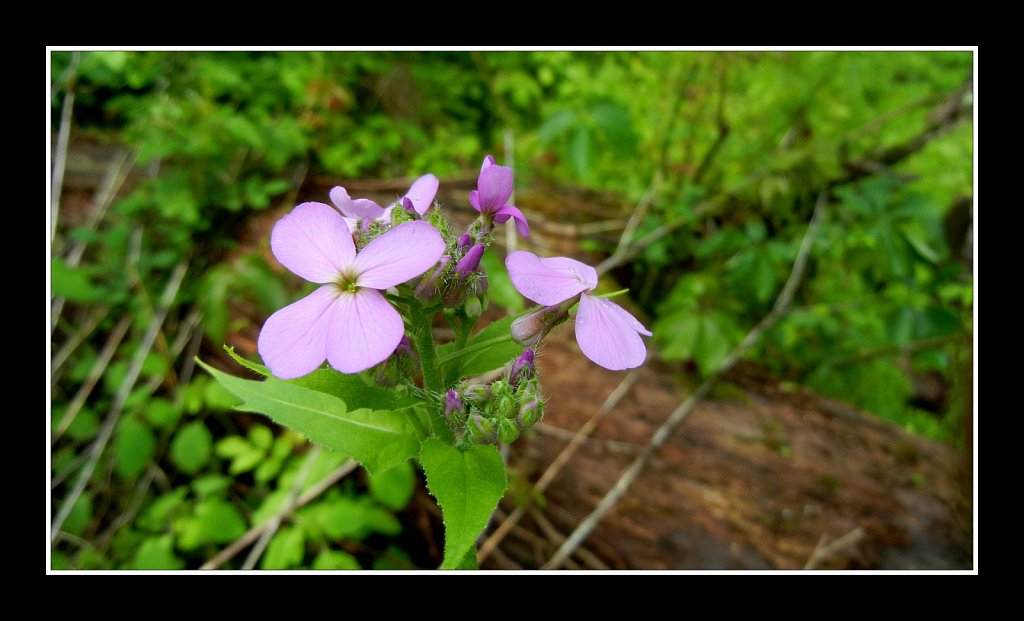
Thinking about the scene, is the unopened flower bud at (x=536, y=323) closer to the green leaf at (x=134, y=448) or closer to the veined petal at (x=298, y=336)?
the veined petal at (x=298, y=336)

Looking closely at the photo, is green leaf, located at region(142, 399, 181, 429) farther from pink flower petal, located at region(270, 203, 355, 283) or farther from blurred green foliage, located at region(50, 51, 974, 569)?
pink flower petal, located at region(270, 203, 355, 283)

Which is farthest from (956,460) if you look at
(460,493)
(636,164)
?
(460,493)

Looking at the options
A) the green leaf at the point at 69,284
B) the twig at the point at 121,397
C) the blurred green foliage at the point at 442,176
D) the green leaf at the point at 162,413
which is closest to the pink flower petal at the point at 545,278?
the blurred green foliage at the point at 442,176

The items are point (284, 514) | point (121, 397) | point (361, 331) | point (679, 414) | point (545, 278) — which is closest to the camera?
point (361, 331)

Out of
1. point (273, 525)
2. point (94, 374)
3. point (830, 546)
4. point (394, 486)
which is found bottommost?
point (830, 546)

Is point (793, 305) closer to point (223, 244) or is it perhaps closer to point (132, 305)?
point (223, 244)

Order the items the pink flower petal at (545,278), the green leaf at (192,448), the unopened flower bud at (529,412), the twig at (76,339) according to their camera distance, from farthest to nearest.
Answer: the twig at (76,339)
the green leaf at (192,448)
the unopened flower bud at (529,412)
the pink flower petal at (545,278)

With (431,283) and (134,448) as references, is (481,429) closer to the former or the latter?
(431,283)

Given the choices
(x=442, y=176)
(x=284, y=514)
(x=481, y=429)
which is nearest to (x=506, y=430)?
(x=481, y=429)
